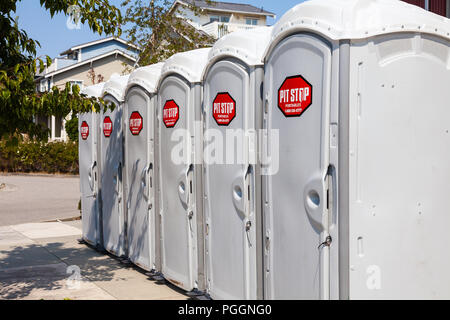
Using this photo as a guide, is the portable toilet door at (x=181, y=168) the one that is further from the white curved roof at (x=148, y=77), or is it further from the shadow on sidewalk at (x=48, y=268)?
the shadow on sidewalk at (x=48, y=268)

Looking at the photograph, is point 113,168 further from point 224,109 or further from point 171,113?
point 224,109

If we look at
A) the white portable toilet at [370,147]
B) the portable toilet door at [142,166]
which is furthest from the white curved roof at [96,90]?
the white portable toilet at [370,147]

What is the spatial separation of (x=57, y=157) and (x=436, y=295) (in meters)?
23.8

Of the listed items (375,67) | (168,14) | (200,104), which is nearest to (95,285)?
(200,104)

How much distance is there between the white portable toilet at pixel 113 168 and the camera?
7469 millimetres

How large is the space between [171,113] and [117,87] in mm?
1687

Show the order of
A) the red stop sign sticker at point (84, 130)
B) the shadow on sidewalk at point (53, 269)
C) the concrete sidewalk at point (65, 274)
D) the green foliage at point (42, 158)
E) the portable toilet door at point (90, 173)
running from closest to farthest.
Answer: the concrete sidewalk at point (65, 274)
the shadow on sidewalk at point (53, 269)
the portable toilet door at point (90, 173)
the red stop sign sticker at point (84, 130)
the green foliage at point (42, 158)

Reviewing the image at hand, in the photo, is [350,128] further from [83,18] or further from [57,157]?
[57,157]

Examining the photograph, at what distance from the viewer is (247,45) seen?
4848 millimetres

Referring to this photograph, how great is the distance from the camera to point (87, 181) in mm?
8789

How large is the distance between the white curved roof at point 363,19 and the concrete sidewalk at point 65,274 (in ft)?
11.0

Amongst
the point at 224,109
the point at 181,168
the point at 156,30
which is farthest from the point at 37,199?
the point at 224,109

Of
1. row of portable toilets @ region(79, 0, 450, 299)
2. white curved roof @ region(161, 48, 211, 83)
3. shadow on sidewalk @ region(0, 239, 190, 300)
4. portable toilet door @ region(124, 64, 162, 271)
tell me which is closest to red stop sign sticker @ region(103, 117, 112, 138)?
portable toilet door @ region(124, 64, 162, 271)

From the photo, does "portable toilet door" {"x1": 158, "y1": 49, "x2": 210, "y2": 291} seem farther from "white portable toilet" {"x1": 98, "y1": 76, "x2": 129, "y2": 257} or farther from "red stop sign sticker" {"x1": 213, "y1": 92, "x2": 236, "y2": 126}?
"white portable toilet" {"x1": 98, "y1": 76, "x2": 129, "y2": 257}
